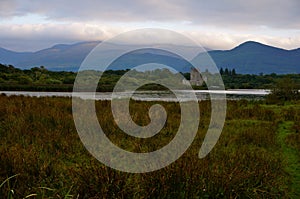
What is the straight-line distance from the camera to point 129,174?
198 inches

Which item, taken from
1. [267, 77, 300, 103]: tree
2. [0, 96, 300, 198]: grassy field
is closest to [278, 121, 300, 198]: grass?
[0, 96, 300, 198]: grassy field

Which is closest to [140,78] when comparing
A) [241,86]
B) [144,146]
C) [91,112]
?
[241,86]

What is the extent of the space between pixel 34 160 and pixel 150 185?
→ 1923 mm

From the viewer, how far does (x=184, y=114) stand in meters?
13.3

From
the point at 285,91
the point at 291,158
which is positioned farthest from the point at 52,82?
the point at 291,158

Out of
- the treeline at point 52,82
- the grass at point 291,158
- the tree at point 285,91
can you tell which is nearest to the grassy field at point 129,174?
the grass at point 291,158

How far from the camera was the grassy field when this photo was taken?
4.19m

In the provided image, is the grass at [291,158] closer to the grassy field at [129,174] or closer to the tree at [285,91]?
the grassy field at [129,174]

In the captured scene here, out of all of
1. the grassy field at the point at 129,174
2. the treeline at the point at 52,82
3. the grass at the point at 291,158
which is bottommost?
the grass at the point at 291,158

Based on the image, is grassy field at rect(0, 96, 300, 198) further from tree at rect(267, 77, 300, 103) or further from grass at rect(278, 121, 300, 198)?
tree at rect(267, 77, 300, 103)

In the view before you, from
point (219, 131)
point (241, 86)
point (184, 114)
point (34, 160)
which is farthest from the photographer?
point (241, 86)

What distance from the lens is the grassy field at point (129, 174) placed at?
4191mm

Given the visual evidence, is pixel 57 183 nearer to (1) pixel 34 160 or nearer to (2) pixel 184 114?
(1) pixel 34 160

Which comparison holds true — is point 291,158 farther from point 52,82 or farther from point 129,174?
point 52,82
